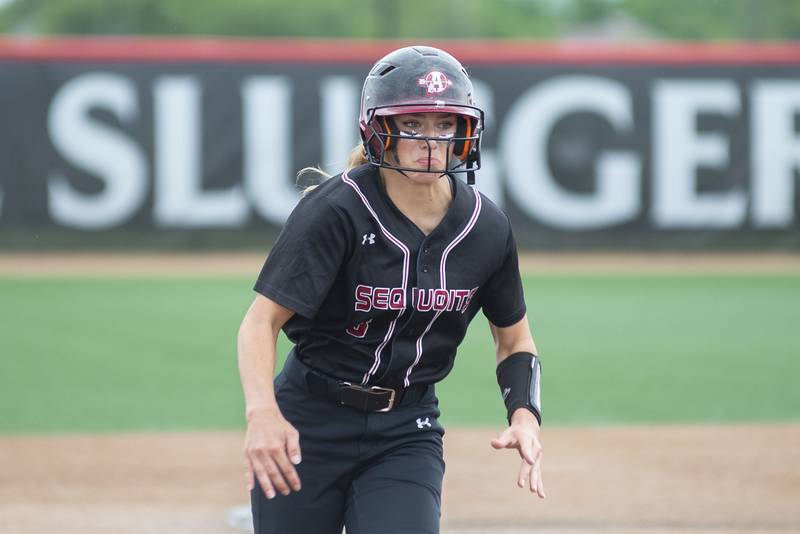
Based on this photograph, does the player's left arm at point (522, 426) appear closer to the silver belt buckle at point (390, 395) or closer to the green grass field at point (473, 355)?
the silver belt buckle at point (390, 395)

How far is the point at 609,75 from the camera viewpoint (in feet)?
60.2

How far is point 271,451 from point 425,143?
0.97 m

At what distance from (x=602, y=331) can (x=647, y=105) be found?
7238 millimetres

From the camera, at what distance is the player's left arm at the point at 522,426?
3.53 m

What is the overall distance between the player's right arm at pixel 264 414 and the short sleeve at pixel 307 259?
51mm

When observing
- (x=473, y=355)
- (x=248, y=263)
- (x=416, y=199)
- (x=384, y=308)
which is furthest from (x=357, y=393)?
(x=248, y=263)

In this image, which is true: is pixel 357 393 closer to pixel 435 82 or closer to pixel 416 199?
pixel 416 199

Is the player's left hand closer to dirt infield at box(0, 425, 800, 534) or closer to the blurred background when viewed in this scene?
dirt infield at box(0, 425, 800, 534)

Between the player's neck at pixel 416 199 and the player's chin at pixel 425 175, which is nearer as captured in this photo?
the player's chin at pixel 425 175

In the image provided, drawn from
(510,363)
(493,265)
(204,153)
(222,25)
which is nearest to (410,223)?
(493,265)

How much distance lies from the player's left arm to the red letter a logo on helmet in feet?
2.64

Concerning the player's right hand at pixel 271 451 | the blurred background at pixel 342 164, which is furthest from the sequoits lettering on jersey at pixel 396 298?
the blurred background at pixel 342 164

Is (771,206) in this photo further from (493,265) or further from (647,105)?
(493,265)

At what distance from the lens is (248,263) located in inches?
680
